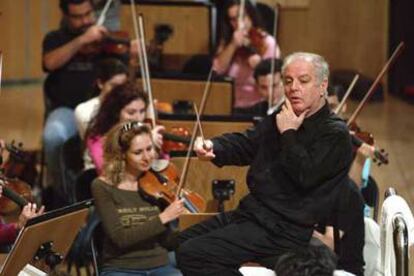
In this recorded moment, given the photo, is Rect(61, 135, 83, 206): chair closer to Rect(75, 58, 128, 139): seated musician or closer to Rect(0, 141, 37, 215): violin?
Rect(75, 58, 128, 139): seated musician

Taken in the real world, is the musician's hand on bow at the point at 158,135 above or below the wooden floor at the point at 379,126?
above

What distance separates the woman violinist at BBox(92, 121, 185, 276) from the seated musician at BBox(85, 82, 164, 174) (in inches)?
25.8

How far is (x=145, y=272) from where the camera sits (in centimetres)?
379

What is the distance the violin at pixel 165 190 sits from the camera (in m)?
3.96

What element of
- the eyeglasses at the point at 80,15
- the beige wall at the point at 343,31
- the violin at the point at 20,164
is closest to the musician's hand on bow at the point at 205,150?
the violin at the point at 20,164

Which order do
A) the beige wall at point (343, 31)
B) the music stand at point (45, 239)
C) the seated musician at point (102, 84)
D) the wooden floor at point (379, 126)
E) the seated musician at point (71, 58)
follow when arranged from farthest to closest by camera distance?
1. the beige wall at point (343, 31)
2. the wooden floor at point (379, 126)
3. the seated musician at point (71, 58)
4. the seated musician at point (102, 84)
5. the music stand at point (45, 239)

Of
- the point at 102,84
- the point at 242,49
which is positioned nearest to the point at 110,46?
the point at 102,84

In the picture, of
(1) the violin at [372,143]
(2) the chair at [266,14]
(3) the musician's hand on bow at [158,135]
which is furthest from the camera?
(2) the chair at [266,14]

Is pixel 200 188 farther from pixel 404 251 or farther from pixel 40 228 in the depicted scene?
pixel 404 251

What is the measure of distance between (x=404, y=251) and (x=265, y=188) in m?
0.63

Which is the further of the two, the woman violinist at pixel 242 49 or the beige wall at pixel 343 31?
the beige wall at pixel 343 31

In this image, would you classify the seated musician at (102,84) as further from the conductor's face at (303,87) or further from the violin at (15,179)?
the conductor's face at (303,87)

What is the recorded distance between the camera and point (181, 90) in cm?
538

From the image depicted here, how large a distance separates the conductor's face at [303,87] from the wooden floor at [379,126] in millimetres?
2463
